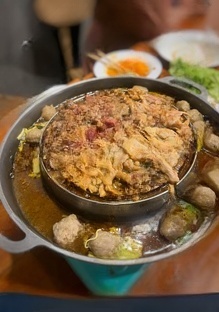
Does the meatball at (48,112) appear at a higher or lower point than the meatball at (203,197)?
higher

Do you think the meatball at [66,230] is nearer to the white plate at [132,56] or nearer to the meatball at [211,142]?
the meatball at [211,142]

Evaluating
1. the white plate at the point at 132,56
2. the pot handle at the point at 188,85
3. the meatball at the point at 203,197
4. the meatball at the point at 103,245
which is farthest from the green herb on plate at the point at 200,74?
the meatball at the point at 103,245

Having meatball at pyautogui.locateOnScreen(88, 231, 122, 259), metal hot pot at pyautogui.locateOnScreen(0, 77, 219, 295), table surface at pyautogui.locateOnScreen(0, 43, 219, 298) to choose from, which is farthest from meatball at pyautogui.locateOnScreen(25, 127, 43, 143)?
meatball at pyautogui.locateOnScreen(88, 231, 122, 259)

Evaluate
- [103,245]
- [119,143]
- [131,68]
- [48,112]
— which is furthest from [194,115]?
[131,68]

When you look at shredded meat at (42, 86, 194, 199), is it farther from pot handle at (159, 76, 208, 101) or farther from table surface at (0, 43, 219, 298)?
table surface at (0, 43, 219, 298)

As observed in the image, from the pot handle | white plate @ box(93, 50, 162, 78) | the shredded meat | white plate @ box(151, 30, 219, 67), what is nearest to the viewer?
the shredded meat

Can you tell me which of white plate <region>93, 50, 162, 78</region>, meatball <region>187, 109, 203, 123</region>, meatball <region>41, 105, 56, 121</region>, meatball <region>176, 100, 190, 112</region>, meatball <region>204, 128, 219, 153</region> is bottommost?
white plate <region>93, 50, 162, 78</region>

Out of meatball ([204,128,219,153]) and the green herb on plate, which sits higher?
meatball ([204,128,219,153])

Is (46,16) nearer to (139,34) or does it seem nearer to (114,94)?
(139,34)
